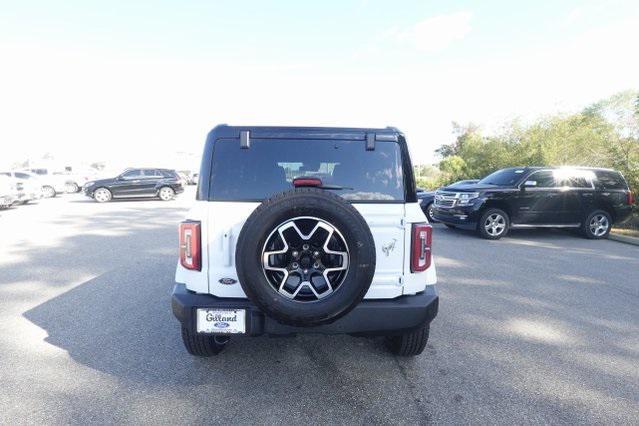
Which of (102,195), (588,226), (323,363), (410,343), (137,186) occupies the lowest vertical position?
(323,363)

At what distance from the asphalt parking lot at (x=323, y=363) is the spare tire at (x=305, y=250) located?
0.73m

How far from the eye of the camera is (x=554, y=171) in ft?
28.4

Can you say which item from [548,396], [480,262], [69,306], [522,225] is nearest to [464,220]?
[522,225]

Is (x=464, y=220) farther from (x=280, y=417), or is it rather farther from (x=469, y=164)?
(x=469, y=164)

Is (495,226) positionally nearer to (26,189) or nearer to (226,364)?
(226,364)

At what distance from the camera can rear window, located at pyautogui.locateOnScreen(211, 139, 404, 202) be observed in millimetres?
2527

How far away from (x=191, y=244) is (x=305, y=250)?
2.73 ft

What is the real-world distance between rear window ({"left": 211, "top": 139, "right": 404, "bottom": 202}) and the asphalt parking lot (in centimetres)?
140

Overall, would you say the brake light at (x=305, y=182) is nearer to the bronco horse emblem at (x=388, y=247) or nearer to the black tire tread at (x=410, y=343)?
the bronco horse emblem at (x=388, y=247)

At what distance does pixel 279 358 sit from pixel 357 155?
5.92ft

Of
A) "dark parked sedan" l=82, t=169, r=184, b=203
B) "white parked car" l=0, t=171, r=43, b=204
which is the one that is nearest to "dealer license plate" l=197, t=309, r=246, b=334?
"white parked car" l=0, t=171, r=43, b=204

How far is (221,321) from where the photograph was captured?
234cm

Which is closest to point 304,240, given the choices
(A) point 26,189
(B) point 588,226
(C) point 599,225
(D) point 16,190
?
(B) point 588,226

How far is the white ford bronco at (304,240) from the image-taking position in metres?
2.22
